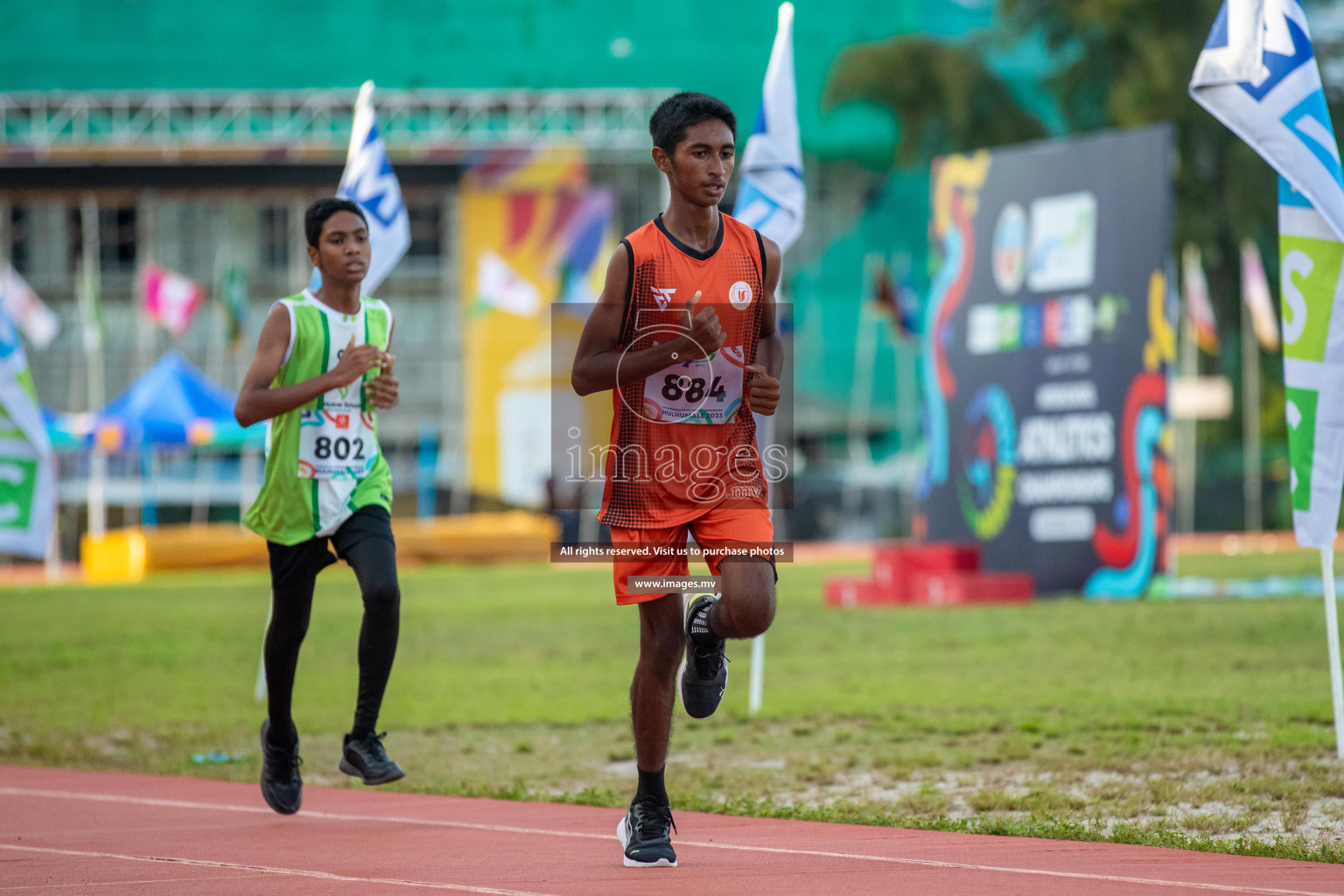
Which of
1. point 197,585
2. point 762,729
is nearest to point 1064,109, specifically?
point 197,585

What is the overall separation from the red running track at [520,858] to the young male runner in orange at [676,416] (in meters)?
0.37

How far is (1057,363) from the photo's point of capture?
18891 millimetres

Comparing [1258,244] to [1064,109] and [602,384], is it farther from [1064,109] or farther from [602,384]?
[602,384]

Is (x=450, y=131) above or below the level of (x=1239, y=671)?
above

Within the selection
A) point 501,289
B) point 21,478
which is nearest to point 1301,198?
point 21,478

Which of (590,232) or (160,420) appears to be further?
(590,232)

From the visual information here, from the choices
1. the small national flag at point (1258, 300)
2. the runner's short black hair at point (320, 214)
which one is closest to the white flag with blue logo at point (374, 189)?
the runner's short black hair at point (320, 214)

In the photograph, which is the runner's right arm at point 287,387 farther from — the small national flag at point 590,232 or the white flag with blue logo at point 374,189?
the small national flag at point 590,232

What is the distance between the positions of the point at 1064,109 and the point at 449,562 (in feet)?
65.8

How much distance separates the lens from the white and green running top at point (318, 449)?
20.7 ft

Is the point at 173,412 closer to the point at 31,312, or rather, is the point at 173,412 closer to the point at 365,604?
the point at 31,312

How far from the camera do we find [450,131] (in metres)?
43.0

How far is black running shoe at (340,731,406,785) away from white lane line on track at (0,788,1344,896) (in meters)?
0.29

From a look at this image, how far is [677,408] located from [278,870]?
6.21 ft
